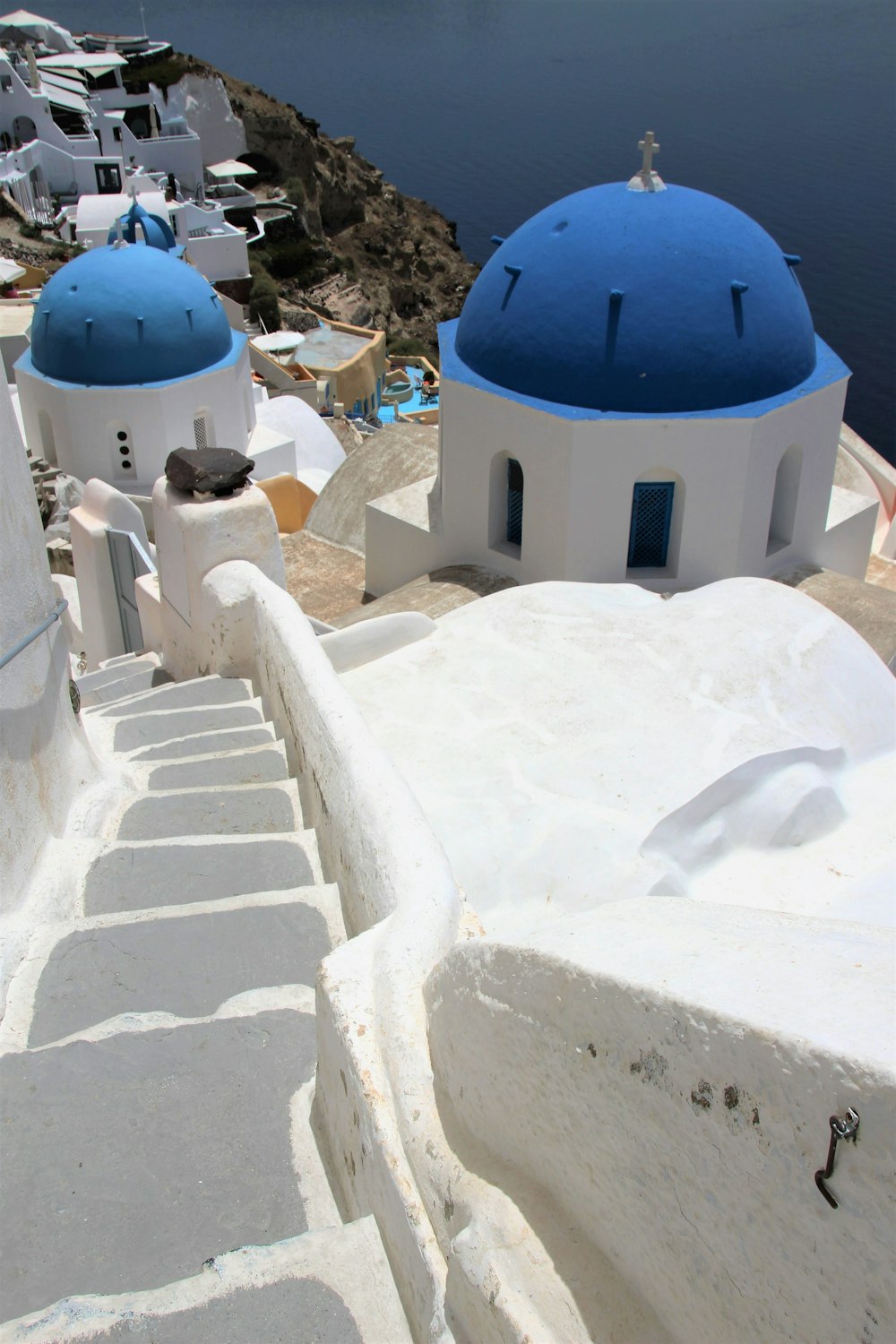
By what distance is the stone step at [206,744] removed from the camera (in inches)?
208

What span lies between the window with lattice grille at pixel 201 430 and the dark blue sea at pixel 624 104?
2564 centimetres

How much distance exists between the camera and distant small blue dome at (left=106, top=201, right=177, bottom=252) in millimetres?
24769

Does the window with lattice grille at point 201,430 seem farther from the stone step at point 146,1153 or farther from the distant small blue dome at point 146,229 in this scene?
the stone step at point 146,1153

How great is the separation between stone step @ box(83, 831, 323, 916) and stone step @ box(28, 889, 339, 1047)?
20cm

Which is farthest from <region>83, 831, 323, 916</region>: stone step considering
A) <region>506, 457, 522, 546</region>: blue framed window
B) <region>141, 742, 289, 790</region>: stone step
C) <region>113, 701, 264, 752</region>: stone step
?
<region>506, 457, 522, 546</region>: blue framed window

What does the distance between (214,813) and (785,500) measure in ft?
27.0

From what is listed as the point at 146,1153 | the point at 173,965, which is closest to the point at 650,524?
the point at 173,965

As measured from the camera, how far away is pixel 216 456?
6.59 meters

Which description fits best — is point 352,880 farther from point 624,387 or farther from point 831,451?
point 831,451

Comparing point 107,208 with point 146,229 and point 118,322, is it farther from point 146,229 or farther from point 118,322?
point 118,322

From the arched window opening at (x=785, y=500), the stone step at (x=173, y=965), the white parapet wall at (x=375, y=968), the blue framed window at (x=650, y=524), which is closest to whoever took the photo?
the white parapet wall at (x=375, y=968)

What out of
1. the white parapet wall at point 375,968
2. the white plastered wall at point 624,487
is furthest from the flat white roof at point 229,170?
the white parapet wall at point 375,968

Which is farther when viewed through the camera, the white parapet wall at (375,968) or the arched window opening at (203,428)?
the arched window opening at (203,428)

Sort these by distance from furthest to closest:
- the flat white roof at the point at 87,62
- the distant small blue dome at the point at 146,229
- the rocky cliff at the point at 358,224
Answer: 1. the flat white roof at the point at 87,62
2. the rocky cliff at the point at 358,224
3. the distant small blue dome at the point at 146,229
